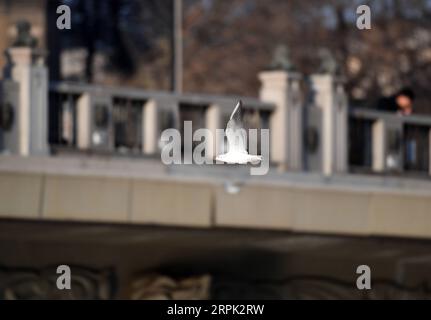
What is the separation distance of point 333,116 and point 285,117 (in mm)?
1301

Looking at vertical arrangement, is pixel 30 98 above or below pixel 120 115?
above

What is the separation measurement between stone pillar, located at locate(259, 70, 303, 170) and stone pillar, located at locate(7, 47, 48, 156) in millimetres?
4077

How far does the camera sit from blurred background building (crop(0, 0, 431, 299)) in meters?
24.5

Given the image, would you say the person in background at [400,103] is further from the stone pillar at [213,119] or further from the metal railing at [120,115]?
the stone pillar at [213,119]

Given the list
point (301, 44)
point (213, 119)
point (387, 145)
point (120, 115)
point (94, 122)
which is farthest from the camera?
point (301, 44)

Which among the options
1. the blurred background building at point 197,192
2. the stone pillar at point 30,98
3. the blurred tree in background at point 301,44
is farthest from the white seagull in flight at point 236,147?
the blurred tree in background at point 301,44

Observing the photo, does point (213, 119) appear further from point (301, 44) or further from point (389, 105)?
point (301, 44)

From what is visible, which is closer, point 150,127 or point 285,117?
point 150,127

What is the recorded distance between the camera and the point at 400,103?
29031 mm

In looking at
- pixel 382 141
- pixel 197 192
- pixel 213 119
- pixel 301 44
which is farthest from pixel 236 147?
pixel 301 44

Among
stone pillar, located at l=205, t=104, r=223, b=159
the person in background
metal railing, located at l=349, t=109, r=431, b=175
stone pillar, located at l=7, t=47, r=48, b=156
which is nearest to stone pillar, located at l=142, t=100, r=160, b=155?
stone pillar, located at l=205, t=104, r=223, b=159

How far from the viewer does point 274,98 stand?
89.8 ft
